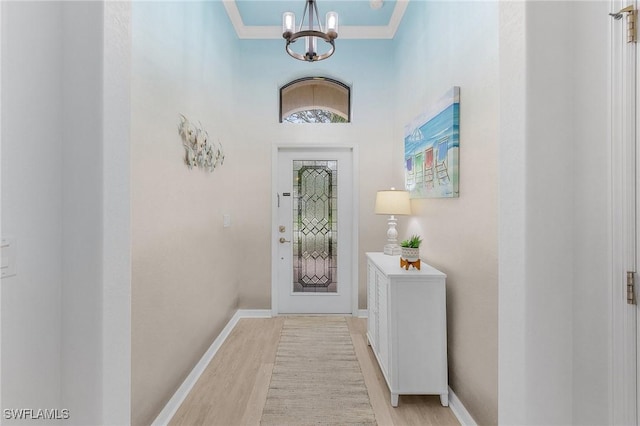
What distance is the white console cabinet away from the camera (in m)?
1.94

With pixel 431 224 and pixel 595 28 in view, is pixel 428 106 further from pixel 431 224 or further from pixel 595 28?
pixel 595 28

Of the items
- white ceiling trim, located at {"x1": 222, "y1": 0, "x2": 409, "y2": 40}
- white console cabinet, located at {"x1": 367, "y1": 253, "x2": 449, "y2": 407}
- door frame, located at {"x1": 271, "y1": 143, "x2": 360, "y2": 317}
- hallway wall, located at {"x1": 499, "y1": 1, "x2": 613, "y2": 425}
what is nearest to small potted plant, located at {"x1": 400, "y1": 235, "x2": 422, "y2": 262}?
Result: white console cabinet, located at {"x1": 367, "y1": 253, "x2": 449, "y2": 407}

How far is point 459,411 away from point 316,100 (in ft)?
10.7

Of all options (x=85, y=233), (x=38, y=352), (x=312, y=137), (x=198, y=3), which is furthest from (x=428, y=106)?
(x=38, y=352)

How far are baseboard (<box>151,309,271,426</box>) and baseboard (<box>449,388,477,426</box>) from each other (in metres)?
1.74

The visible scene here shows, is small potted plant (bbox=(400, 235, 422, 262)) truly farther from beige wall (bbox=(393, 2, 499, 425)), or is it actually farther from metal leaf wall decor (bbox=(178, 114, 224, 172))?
metal leaf wall decor (bbox=(178, 114, 224, 172))

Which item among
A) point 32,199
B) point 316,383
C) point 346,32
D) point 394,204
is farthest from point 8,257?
point 346,32

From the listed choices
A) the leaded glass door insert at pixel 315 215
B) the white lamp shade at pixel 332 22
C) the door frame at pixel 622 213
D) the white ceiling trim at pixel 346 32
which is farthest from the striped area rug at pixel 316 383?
the white ceiling trim at pixel 346 32

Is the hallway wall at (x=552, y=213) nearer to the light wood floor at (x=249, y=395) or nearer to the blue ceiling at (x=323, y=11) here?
the light wood floor at (x=249, y=395)

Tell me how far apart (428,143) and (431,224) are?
0.63 meters

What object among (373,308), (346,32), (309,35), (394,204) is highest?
(346,32)

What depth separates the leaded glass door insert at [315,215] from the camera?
141 inches

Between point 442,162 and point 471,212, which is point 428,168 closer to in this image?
point 442,162

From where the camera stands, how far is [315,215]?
3604 mm
